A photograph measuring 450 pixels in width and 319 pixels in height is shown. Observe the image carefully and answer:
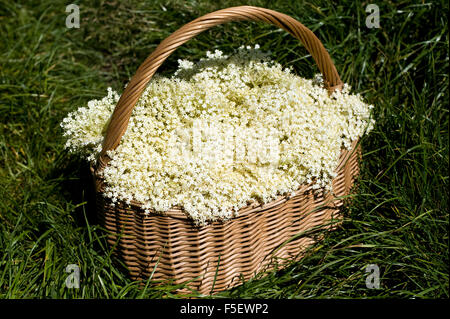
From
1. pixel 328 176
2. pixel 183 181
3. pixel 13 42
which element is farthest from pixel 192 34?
pixel 13 42

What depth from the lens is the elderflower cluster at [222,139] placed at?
5.96 feet

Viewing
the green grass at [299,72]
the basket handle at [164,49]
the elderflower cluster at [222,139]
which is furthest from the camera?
the green grass at [299,72]

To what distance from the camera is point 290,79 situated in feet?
7.18

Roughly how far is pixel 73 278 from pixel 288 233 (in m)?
0.98

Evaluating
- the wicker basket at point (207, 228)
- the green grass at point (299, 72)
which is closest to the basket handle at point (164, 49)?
the wicker basket at point (207, 228)

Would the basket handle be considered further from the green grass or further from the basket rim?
the green grass

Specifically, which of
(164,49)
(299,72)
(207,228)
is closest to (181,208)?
(207,228)

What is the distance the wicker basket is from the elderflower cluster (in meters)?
0.07

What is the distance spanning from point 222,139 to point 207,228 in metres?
0.39

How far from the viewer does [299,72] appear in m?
2.91

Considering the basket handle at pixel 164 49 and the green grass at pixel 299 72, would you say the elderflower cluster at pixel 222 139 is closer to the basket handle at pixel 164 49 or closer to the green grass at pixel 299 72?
the basket handle at pixel 164 49

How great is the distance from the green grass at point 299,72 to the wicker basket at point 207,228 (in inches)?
3.5

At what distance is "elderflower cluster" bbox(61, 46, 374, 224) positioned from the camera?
1.82 meters

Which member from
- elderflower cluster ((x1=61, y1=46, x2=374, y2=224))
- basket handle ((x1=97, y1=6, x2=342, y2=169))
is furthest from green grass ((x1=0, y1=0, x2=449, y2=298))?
basket handle ((x1=97, y1=6, x2=342, y2=169))
